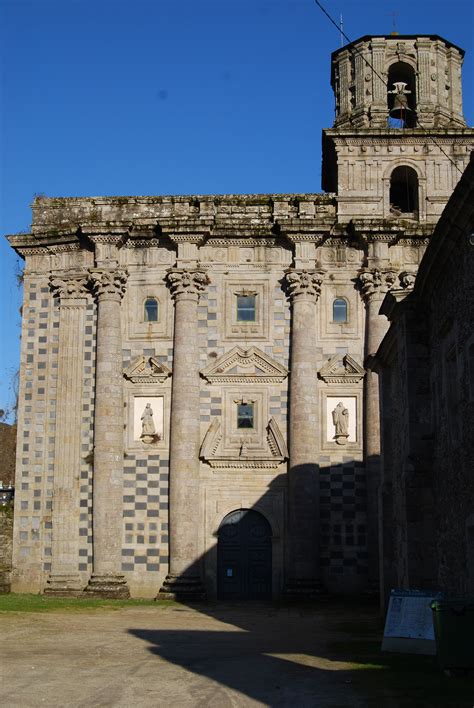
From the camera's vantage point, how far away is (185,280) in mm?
31469

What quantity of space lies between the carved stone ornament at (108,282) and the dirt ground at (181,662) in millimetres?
10791

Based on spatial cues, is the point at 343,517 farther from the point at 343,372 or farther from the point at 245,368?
the point at 245,368

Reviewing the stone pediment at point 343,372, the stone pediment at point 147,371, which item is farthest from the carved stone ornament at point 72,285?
the stone pediment at point 343,372

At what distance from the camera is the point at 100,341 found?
3130cm


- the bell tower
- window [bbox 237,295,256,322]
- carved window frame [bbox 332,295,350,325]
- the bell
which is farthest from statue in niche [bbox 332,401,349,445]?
the bell

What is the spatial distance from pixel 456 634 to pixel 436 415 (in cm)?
674

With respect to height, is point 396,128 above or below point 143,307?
above

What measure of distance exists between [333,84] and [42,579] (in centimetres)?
1945

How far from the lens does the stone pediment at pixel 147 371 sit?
102ft

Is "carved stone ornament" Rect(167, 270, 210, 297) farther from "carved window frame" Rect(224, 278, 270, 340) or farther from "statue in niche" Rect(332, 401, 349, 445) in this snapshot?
"statue in niche" Rect(332, 401, 349, 445)

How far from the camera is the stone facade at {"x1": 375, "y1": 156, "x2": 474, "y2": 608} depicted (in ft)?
54.3

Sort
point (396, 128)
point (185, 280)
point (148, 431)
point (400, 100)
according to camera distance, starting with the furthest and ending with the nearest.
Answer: point (400, 100) → point (396, 128) → point (185, 280) → point (148, 431)

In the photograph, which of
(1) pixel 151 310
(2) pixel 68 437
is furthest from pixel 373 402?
(2) pixel 68 437

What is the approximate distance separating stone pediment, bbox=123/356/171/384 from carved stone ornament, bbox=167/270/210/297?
7.48 ft
